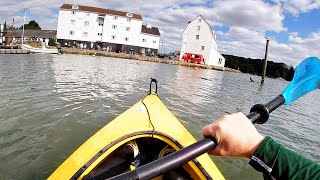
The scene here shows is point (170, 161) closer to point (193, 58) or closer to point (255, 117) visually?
point (255, 117)

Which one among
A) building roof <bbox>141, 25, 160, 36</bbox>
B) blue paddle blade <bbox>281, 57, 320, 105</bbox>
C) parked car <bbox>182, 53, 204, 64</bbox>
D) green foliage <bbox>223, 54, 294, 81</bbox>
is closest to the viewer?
blue paddle blade <bbox>281, 57, 320, 105</bbox>

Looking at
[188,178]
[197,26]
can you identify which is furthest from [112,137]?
[197,26]

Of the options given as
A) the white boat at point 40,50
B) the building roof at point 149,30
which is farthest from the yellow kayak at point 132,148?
the building roof at point 149,30

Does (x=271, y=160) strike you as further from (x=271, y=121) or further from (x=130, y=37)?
(x=130, y=37)

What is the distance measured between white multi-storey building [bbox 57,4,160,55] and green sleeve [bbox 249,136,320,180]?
2356 inches

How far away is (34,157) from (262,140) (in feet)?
17.5

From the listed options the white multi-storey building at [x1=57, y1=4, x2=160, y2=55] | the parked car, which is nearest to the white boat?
the white multi-storey building at [x1=57, y1=4, x2=160, y2=55]

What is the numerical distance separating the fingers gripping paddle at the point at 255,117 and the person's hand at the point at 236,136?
0.05 meters

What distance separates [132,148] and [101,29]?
60.5m

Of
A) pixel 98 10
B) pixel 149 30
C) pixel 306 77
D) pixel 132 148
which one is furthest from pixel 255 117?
pixel 149 30

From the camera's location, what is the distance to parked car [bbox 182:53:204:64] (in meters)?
60.6

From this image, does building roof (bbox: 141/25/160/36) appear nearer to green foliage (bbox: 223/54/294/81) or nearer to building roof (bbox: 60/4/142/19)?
building roof (bbox: 60/4/142/19)

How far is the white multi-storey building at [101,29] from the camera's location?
60.4 metres

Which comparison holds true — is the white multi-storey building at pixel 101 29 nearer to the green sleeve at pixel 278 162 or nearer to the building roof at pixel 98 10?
the building roof at pixel 98 10
